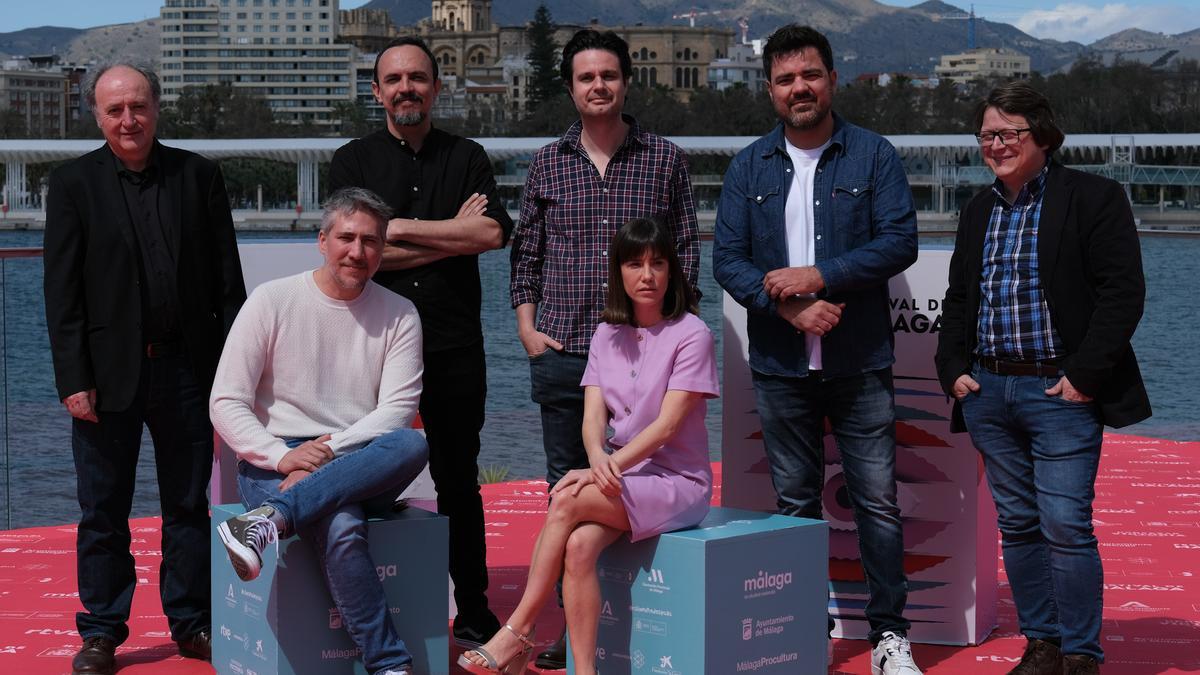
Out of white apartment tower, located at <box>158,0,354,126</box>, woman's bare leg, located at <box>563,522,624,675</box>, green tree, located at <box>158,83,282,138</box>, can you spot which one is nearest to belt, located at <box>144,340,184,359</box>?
woman's bare leg, located at <box>563,522,624,675</box>

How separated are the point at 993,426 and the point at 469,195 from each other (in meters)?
1.25

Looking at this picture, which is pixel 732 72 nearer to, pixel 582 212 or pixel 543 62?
pixel 543 62

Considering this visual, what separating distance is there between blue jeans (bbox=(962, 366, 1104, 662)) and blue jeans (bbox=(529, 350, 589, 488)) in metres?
0.83

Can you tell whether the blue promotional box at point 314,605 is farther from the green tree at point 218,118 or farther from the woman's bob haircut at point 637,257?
the green tree at point 218,118

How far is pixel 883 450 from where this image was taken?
122 inches

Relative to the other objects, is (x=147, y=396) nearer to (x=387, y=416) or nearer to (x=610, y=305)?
(x=387, y=416)

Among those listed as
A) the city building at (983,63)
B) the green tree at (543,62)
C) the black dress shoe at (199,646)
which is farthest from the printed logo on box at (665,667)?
the city building at (983,63)

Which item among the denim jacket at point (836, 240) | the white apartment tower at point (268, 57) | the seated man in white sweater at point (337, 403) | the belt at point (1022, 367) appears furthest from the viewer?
the white apartment tower at point (268, 57)

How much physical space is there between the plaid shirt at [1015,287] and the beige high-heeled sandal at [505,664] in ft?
3.60

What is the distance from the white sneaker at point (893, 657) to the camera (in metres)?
3.07

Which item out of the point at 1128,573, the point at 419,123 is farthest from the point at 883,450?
the point at 1128,573

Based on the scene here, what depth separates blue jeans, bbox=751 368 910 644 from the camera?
3.08m

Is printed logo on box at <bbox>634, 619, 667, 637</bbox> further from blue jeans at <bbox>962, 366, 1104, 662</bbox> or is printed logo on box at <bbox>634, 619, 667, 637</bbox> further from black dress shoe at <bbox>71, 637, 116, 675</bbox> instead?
black dress shoe at <bbox>71, 637, 116, 675</bbox>

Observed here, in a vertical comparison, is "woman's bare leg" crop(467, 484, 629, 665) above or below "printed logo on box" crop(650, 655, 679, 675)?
above
